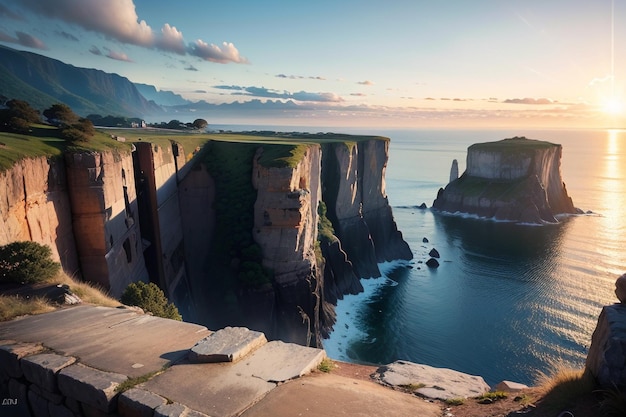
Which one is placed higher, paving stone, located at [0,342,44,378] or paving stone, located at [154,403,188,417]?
paving stone, located at [0,342,44,378]

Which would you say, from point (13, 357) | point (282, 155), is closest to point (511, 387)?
point (13, 357)

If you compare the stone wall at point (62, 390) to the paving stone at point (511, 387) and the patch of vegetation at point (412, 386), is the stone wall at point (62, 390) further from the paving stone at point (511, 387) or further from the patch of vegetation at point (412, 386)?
the paving stone at point (511, 387)

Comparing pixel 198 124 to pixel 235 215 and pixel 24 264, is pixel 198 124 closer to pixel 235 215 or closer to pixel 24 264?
pixel 235 215

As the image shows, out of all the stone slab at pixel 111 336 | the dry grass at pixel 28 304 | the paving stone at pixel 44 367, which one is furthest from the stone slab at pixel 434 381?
the dry grass at pixel 28 304

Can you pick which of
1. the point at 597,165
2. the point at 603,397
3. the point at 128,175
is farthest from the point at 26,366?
the point at 597,165

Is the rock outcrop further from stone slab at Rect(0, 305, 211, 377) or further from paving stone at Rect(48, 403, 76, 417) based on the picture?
paving stone at Rect(48, 403, 76, 417)

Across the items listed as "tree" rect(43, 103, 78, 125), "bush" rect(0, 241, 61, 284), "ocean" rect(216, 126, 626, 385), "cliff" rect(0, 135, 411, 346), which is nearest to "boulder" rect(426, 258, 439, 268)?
"ocean" rect(216, 126, 626, 385)
